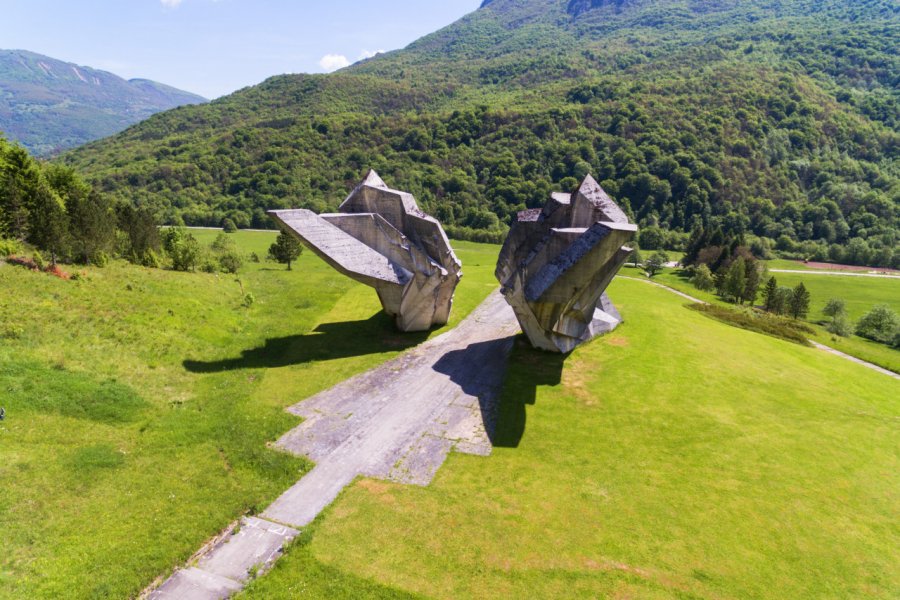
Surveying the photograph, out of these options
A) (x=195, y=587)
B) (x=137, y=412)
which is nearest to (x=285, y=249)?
(x=137, y=412)

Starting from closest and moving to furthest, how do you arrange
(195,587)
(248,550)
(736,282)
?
(195,587)
(248,550)
(736,282)

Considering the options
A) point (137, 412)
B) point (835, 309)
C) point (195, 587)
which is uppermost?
point (835, 309)

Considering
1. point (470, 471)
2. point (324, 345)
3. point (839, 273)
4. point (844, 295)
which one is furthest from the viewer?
point (839, 273)

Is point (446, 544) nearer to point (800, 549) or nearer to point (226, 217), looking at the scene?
point (800, 549)

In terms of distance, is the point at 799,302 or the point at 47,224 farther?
the point at 799,302

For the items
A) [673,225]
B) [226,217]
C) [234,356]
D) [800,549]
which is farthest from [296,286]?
[673,225]

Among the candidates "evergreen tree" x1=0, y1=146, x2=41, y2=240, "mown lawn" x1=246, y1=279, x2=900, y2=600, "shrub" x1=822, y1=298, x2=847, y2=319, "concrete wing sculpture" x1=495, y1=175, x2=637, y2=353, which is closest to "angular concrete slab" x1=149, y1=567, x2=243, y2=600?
"mown lawn" x1=246, y1=279, x2=900, y2=600

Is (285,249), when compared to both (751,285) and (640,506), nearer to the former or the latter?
(640,506)

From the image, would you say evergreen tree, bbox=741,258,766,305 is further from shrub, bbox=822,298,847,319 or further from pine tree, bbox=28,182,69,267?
pine tree, bbox=28,182,69,267
